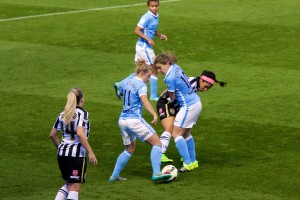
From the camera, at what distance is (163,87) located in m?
22.8

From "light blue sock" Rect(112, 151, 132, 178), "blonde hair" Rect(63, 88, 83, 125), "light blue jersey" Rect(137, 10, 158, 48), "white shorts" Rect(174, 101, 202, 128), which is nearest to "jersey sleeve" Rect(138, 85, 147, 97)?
"light blue sock" Rect(112, 151, 132, 178)

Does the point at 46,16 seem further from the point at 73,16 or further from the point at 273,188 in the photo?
the point at 273,188

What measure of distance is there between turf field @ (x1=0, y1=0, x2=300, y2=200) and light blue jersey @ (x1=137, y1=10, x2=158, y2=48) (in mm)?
1317

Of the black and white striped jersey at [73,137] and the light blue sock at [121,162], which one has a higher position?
the black and white striped jersey at [73,137]

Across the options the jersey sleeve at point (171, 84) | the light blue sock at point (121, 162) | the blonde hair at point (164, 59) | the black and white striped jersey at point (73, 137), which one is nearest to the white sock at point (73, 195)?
the black and white striped jersey at point (73, 137)

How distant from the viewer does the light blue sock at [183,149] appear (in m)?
15.7

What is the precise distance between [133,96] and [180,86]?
1187 millimetres

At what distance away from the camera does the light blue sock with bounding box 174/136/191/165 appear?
1573 cm

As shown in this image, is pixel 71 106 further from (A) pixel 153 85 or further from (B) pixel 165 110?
(A) pixel 153 85

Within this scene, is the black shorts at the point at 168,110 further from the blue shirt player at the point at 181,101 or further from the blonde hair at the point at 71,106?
the blonde hair at the point at 71,106

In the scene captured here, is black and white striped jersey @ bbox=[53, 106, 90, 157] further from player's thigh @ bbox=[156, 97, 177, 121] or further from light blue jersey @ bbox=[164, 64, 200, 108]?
player's thigh @ bbox=[156, 97, 177, 121]

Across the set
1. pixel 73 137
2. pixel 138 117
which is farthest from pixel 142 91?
pixel 73 137

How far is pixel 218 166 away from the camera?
52.7 feet

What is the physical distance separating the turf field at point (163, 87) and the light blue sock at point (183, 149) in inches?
11.6
